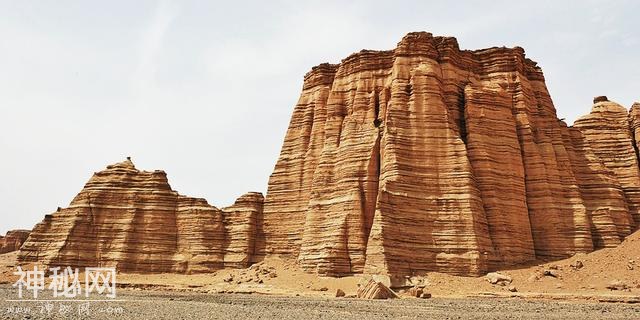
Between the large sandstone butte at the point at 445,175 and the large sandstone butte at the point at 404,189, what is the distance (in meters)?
0.11

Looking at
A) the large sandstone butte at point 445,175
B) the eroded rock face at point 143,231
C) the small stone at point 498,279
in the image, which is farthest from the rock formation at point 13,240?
the small stone at point 498,279

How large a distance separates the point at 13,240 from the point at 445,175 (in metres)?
84.3

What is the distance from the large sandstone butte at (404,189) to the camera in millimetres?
38625

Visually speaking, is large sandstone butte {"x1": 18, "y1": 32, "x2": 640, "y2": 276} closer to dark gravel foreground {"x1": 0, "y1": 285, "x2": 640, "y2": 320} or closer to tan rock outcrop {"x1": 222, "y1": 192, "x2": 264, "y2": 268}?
tan rock outcrop {"x1": 222, "y1": 192, "x2": 264, "y2": 268}

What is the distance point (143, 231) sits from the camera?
51125mm

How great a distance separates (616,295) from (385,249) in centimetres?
1389

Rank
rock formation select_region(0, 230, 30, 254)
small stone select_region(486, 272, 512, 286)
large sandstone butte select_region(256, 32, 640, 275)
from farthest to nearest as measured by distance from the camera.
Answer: rock formation select_region(0, 230, 30, 254), large sandstone butte select_region(256, 32, 640, 275), small stone select_region(486, 272, 512, 286)

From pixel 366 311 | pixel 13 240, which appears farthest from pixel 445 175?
pixel 13 240

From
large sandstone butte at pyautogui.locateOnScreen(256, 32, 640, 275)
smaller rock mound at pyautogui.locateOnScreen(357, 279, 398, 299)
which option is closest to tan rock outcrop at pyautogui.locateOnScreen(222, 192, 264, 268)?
large sandstone butte at pyautogui.locateOnScreen(256, 32, 640, 275)

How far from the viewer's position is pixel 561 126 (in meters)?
47.2

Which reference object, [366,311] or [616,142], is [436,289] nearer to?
[366,311]

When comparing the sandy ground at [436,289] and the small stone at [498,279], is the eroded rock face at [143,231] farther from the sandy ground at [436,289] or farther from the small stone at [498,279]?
the small stone at [498,279]

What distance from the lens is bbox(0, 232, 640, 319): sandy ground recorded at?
25.0 meters

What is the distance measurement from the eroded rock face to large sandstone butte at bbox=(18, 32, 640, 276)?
4.6 inches
